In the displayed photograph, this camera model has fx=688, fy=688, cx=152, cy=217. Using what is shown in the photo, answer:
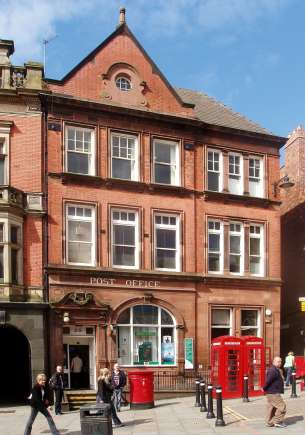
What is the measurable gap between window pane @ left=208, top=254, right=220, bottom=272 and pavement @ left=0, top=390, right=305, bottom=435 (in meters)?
6.90

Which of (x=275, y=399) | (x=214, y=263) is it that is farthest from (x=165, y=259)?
(x=275, y=399)

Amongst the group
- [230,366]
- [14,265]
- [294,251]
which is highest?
[294,251]

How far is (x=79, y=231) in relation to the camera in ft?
89.9

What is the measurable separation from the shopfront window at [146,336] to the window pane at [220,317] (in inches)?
86.8

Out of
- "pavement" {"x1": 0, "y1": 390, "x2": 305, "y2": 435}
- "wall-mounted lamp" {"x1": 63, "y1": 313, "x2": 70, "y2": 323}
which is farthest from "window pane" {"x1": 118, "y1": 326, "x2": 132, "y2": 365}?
"pavement" {"x1": 0, "y1": 390, "x2": 305, "y2": 435}

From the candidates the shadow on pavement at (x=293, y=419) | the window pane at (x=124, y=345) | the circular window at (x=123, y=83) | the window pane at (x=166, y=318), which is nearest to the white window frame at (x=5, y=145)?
the circular window at (x=123, y=83)

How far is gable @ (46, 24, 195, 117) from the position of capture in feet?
92.0

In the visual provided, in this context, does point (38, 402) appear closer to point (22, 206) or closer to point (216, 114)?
point (22, 206)

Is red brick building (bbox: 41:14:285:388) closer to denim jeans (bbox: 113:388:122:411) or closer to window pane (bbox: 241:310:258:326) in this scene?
window pane (bbox: 241:310:258:326)

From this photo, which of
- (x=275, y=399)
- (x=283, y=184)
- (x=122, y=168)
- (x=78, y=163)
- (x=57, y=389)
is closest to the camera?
(x=275, y=399)

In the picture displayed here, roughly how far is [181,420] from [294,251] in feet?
61.3

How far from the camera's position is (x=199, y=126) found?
98.1 ft

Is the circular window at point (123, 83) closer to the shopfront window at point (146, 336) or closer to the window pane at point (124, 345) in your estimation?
the shopfront window at point (146, 336)

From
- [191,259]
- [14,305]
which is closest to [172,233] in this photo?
[191,259]
